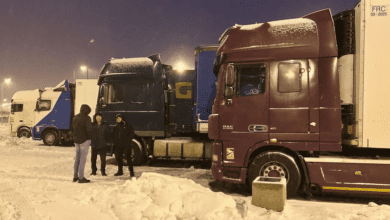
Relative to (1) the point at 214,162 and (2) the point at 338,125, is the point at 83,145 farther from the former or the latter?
(2) the point at 338,125

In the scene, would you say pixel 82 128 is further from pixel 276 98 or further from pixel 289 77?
pixel 289 77

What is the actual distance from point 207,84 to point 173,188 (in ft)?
14.7

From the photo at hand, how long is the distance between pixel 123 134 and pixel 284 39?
16.0 ft

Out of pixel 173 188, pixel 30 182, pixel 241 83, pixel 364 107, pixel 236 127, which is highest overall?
pixel 241 83

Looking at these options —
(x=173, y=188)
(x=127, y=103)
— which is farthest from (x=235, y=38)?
(x=127, y=103)

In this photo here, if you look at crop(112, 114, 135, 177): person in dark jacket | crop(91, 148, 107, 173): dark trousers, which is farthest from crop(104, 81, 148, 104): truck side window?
crop(91, 148, 107, 173): dark trousers

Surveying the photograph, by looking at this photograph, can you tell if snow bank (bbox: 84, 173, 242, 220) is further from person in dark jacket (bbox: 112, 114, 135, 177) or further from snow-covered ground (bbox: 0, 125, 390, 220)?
person in dark jacket (bbox: 112, 114, 135, 177)

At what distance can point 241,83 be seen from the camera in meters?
5.35

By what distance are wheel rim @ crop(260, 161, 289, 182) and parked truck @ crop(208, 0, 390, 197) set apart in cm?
2

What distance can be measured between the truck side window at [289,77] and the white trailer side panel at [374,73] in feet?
3.61

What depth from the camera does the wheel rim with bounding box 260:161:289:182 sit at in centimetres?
504

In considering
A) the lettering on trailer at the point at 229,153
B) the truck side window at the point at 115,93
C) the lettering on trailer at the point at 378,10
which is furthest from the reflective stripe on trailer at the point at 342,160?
the truck side window at the point at 115,93

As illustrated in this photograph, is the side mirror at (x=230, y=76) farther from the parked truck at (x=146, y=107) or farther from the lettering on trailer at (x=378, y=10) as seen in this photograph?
the parked truck at (x=146, y=107)

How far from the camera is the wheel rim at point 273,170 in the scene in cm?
504
